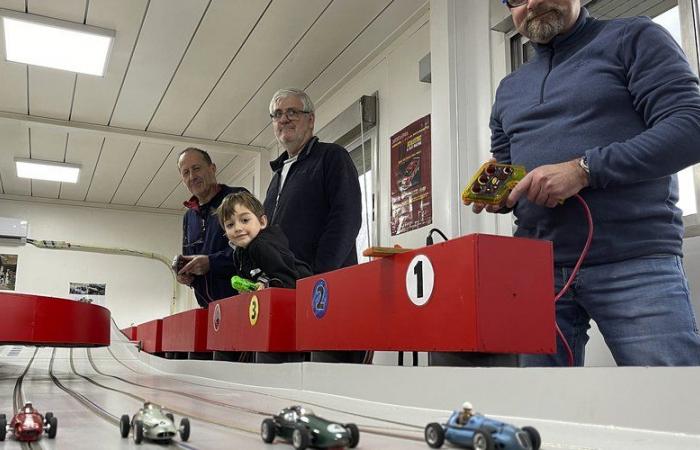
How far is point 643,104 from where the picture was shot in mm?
1251

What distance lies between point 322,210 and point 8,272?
20.6 ft

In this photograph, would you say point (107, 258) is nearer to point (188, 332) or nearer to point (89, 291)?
point (89, 291)

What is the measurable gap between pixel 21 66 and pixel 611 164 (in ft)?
12.6

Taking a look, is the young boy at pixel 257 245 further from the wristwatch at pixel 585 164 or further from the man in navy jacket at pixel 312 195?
the wristwatch at pixel 585 164

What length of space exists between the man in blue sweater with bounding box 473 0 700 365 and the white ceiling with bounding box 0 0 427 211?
2.10 metres

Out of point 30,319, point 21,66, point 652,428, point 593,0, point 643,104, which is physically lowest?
point 652,428

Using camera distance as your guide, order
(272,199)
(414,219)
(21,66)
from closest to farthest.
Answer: (272,199) < (414,219) < (21,66)

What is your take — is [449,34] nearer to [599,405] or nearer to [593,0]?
[593,0]

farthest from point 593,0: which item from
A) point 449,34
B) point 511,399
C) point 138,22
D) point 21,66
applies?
point 21,66

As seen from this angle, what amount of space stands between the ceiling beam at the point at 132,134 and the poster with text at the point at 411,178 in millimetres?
2137

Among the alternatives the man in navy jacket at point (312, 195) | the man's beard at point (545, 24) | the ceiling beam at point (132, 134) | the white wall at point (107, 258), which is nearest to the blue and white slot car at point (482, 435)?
the man's beard at point (545, 24)

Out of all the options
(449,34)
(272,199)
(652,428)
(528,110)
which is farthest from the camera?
(449,34)

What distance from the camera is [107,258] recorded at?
7.86m

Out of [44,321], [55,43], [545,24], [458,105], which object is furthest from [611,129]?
[55,43]
